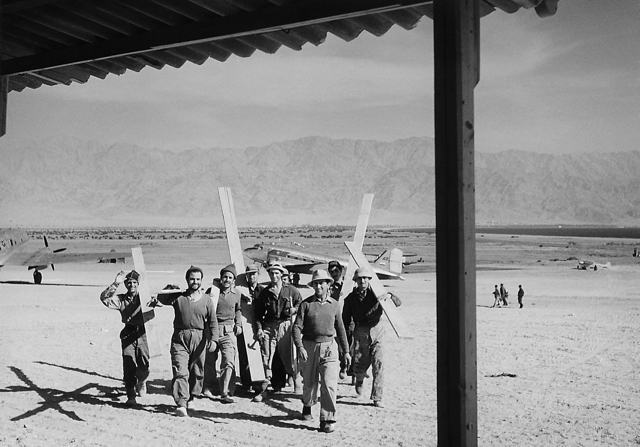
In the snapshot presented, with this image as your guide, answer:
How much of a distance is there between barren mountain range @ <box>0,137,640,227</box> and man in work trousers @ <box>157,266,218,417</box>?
4994 inches

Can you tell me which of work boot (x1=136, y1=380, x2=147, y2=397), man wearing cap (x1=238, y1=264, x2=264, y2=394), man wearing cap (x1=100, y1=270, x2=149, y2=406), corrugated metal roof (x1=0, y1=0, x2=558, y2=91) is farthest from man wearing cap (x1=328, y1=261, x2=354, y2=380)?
corrugated metal roof (x1=0, y1=0, x2=558, y2=91)

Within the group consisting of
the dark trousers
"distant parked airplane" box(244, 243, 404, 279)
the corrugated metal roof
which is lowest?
the dark trousers

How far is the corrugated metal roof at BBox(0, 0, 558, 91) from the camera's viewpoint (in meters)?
3.16

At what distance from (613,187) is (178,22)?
167473mm

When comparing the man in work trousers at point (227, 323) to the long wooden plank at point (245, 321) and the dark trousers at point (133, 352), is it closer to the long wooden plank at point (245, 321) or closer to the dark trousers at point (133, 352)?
the long wooden plank at point (245, 321)

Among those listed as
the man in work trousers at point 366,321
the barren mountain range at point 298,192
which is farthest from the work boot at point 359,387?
the barren mountain range at point 298,192

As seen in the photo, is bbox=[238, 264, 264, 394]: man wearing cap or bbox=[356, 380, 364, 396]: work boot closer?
bbox=[238, 264, 264, 394]: man wearing cap

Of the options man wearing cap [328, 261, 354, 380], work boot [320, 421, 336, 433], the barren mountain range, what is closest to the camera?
work boot [320, 421, 336, 433]

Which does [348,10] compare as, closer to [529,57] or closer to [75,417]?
[75,417]

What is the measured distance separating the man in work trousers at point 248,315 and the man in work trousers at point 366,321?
3.69ft

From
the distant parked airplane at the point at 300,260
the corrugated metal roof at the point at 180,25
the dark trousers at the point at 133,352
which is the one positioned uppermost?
the corrugated metal roof at the point at 180,25

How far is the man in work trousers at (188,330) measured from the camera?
6910mm

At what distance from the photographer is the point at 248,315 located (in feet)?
25.6

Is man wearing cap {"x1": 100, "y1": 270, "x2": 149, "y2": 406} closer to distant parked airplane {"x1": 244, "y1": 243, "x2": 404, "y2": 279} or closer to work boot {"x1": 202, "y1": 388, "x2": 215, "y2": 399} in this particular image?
work boot {"x1": 202, "y1": 388, "x2": 215, "y2": 399}
